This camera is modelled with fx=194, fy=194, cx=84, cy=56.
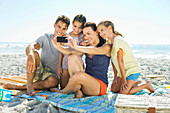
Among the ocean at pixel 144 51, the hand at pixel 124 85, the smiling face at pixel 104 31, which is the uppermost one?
the smiling face at pixel 104 31

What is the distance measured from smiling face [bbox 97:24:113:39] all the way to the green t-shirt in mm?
172

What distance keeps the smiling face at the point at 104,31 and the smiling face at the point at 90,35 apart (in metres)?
0.10

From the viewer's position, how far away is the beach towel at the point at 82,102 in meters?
2.65

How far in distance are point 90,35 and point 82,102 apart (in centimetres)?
108

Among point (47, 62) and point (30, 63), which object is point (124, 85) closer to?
point (47, 62)

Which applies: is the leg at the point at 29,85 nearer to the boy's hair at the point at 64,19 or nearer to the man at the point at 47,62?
the man at the point at 47,62

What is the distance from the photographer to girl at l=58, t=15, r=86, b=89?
3523 millimetres

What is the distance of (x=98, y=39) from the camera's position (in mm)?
3266

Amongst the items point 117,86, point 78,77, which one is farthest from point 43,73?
point 117,86

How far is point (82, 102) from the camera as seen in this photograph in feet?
9.51

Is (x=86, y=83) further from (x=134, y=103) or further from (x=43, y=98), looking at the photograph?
(x=134, y=103)

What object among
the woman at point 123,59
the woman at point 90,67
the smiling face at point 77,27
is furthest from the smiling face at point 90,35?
the smiling face at point 77,27

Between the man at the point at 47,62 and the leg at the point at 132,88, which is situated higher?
the man at the point at 47,62

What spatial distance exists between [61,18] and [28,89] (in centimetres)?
140
